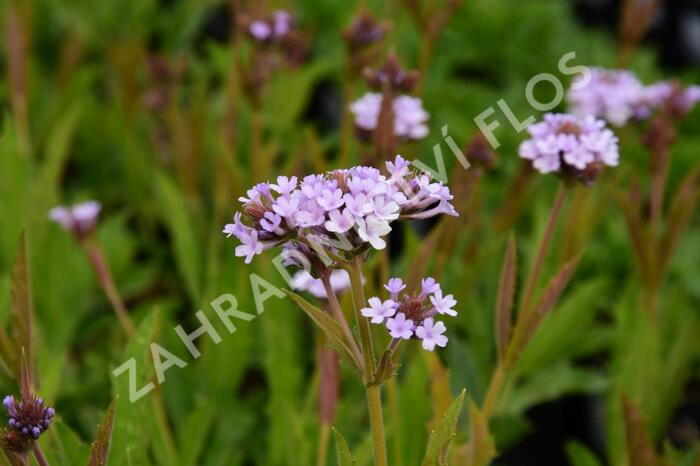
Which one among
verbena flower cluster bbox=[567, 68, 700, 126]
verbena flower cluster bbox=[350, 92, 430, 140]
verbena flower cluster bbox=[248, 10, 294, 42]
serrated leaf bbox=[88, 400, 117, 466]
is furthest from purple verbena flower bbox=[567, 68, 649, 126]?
serrated leaf bbox=[88, 400, 117, 466]

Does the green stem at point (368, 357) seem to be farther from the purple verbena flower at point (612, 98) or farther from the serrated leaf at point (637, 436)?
the purple verbena flower at point (612, 98)

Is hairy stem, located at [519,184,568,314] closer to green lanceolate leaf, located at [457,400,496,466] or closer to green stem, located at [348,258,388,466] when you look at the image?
green lanceolate leaf, located at [457,400,496,466]

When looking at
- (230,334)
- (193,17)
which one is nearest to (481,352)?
(230,334)

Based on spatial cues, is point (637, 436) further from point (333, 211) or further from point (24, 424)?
point (24, 424)

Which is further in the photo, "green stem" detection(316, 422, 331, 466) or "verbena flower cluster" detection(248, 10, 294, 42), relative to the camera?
"verbena flower cluster" detection(248, 10, 294, 42)

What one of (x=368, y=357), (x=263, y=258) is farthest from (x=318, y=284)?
(x=263, y=258)

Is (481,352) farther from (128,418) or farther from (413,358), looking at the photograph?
(128,418)
